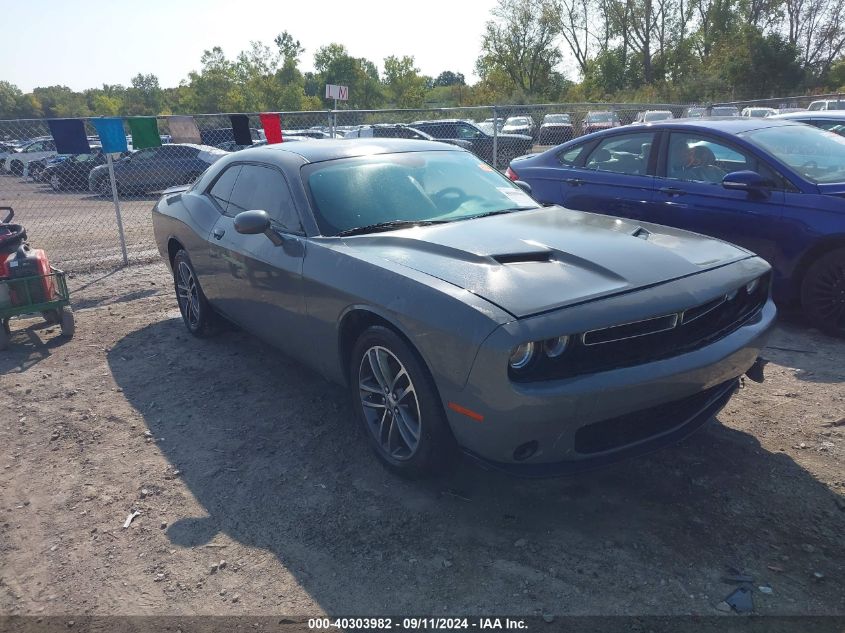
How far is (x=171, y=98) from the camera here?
325 ft

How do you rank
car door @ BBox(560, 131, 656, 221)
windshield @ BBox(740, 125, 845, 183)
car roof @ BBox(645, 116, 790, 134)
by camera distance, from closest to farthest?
1. windshield @ BBox(740, 125, 845, 183)
2. car roof @ BBox(645, 116, 790, 134)
3. car door @ BBox(560, 131, 656, 221)

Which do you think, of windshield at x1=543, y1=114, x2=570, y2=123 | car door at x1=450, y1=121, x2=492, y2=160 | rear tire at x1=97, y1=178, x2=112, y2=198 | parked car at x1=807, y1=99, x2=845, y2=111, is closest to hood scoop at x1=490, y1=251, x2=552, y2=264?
car door at x1=450, y1=121, x2=492, y2=160

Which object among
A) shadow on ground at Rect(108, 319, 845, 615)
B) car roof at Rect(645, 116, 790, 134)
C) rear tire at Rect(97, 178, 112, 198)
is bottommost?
shadow on ground at Rect(108, 319, 845, 615)

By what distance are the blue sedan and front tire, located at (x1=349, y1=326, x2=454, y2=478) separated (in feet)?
11.5

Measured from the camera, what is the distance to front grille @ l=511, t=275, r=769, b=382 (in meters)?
2.74

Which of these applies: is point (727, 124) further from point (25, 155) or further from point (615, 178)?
point (25, 155)

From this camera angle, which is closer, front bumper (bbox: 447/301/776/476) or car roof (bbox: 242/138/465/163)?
front bumper (bbox: 447/301/776/476)

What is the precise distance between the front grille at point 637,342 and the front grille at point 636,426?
0.24 m

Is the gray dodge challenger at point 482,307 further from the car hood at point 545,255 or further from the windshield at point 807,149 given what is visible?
the windshield at point 807,149

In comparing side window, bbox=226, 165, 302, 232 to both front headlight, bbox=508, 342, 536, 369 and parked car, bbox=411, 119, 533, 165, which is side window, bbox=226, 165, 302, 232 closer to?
front headlight, bbox=508, 342, 536, 369

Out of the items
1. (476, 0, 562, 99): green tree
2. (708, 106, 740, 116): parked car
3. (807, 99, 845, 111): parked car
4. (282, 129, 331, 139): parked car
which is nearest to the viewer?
(807, 99, 845, 111): parked car

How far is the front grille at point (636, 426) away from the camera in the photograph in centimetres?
284

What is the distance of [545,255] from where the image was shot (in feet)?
10.7

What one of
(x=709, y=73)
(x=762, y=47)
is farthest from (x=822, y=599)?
(x=709, y=73)
